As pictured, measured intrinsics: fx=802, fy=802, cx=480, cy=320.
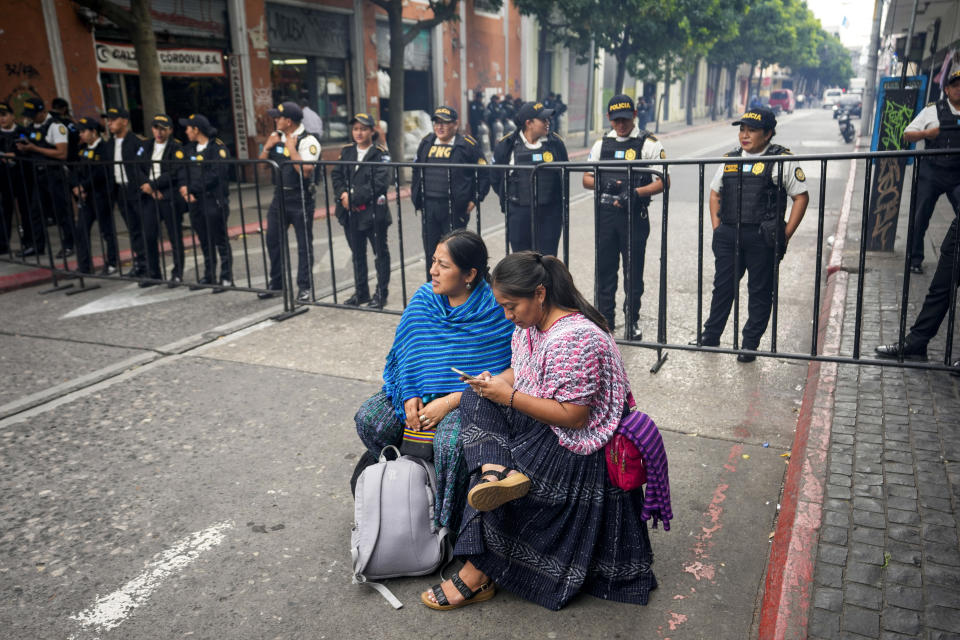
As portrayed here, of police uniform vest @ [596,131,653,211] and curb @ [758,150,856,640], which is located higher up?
police uniform vest @ [596,131,653,211]

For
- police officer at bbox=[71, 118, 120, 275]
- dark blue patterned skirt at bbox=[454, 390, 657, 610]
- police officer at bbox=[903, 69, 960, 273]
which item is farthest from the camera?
police officer at bbox=[71, 118, 120, 275]

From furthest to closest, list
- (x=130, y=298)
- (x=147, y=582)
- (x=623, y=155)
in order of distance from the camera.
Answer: (x=130, y=298) → (x=623, y=155) → (x=147, y=582)

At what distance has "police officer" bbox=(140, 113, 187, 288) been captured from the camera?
8.37 metres

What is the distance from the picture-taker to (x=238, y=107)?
17.5 metres

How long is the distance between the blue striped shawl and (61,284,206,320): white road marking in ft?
17.1

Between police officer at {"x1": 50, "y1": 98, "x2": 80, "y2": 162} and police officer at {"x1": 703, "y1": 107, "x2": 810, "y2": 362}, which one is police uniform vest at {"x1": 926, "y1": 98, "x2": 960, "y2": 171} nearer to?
police officer at {"x1": 703, "y1": 107, "x2": 810, "y2": 362}

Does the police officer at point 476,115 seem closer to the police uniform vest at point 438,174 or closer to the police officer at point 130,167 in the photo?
the police officer at point 130,167

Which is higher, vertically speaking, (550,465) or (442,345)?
(442,345)

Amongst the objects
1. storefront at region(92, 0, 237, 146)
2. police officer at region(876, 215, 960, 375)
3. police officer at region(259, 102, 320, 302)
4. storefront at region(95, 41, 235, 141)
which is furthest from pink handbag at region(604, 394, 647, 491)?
storefront at region(92, 0, 237, 146)

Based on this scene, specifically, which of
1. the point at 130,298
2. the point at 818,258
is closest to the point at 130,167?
the point at 130,298

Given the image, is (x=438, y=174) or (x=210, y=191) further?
(x=210, y=191)

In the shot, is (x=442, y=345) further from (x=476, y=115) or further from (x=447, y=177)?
(x=476, y=115)

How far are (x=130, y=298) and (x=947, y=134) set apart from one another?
7982 millimetres

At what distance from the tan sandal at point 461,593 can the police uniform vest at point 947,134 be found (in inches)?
246
